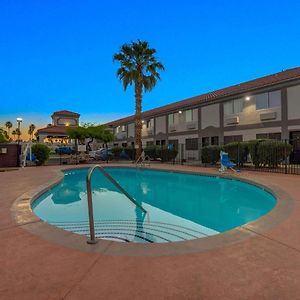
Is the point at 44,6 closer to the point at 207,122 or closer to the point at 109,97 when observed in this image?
the point at 207,122

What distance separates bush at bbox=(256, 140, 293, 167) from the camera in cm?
1526

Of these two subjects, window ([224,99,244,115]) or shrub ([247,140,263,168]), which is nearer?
shrub ([247,140,263,168])

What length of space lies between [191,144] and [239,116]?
263 inches

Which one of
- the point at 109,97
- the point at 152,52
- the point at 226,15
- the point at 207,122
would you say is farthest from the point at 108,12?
the point at 109,97

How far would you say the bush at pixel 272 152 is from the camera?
1526cm

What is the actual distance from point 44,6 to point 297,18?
82.5ft

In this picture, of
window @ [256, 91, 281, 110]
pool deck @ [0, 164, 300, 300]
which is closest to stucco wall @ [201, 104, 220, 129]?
window @ [256, 91, 281, 110]

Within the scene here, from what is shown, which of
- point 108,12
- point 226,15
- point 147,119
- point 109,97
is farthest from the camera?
point 109,97

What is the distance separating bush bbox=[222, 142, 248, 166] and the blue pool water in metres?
4.53

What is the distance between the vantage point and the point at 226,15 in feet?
83.5

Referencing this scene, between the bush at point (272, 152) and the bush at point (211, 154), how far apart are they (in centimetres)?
355

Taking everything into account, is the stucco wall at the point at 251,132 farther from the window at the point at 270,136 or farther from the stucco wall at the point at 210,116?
the stucco wall at the point at 210,116

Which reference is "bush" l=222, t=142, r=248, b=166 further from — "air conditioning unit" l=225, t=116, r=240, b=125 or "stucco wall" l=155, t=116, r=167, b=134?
"stucco wall" l=155, t=116, r=167, b=134

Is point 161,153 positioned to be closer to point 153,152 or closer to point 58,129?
point 153,152
